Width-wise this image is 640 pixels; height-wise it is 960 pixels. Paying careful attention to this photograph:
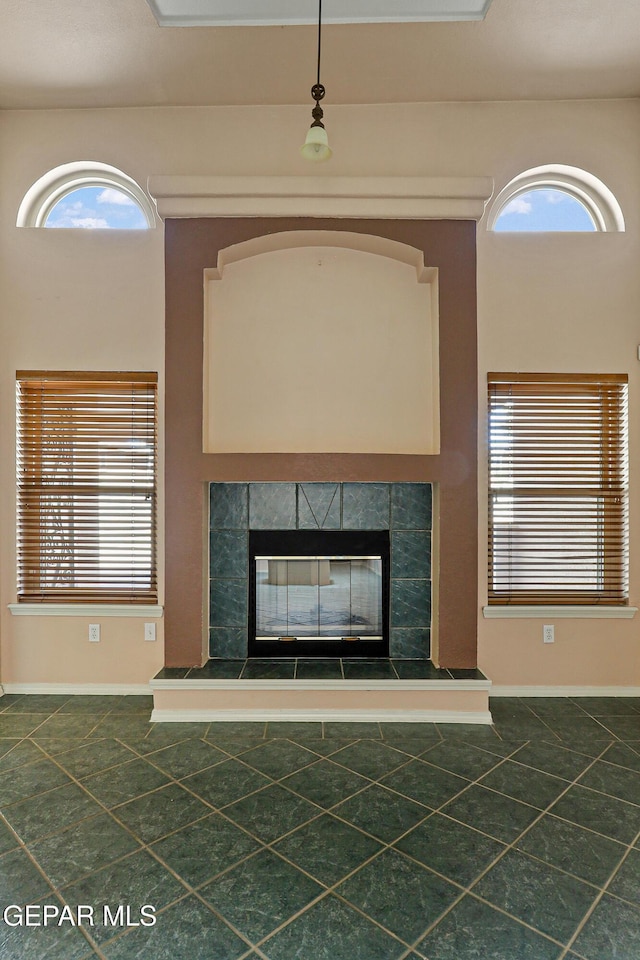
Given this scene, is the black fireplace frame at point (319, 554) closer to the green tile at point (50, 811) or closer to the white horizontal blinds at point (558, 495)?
the white horizontal blinds at point (558, 495)

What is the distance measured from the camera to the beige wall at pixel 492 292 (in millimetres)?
3580

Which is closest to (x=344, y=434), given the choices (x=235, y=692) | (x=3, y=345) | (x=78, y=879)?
(x=235, y=692)

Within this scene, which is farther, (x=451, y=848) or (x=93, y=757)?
(x=93, y=757)

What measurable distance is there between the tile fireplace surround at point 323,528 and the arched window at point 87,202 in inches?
72.8

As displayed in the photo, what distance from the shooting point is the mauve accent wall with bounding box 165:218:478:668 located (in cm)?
346

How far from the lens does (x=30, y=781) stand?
2586 millimetres

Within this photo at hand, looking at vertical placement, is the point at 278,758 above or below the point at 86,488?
below

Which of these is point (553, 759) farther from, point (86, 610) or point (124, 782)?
point (86, 610)

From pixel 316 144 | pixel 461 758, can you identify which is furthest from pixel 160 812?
pixel 316 144

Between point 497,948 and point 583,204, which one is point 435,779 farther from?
point 583,204

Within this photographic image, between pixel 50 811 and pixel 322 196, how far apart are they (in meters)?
3.41

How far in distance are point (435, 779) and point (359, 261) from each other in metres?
3.00

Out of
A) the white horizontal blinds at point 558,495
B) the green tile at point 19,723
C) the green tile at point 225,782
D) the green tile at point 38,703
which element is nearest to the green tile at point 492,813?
the green tile at point 225,782

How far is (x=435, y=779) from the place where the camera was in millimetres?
2609
